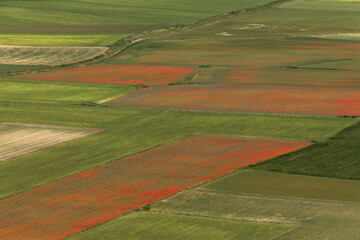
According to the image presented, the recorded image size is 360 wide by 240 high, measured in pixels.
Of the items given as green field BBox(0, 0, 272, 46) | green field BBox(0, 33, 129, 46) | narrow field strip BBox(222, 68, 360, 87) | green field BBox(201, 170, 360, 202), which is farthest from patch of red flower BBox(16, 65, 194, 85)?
green field BBox(201, 170, 360, 202)

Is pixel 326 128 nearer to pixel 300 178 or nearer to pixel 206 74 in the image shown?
pixel 300 178

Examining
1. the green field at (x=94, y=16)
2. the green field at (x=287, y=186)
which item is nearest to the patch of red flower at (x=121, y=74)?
the green field at (x=94, y=16)

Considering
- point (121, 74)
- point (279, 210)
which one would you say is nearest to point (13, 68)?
point (121, 74)

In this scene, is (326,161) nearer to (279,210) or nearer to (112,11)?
(279,210)

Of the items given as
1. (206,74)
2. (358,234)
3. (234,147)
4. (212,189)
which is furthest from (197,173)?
(206,74)

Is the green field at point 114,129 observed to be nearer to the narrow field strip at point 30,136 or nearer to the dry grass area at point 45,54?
the narrow field strip at point 30,136

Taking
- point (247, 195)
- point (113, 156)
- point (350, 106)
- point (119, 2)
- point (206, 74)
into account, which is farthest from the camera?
point (119, 2)
